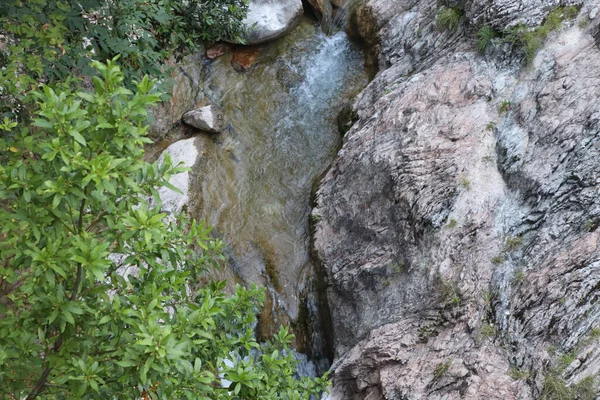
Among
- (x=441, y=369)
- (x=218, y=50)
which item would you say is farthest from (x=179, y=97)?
(x=441, y=369)

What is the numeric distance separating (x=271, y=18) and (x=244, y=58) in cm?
116

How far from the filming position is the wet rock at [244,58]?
11.1 m

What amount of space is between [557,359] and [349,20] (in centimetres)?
899

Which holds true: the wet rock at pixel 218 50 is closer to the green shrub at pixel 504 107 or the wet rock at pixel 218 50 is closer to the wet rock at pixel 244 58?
the wet rock at pixel 244 58

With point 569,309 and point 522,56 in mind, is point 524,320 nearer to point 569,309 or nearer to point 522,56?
point 569,309

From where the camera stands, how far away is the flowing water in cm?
836

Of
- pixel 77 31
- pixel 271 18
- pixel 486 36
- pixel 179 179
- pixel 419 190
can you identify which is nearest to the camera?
pixel 77 31

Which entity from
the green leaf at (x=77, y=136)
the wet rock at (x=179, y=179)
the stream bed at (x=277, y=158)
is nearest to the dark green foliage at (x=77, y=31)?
the green leaf at (x=77, y=136)

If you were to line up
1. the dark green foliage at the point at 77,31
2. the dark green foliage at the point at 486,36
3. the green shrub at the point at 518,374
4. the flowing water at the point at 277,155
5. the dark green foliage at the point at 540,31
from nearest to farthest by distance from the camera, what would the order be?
the dark green foliage at the point at 77,31, the green shrub at the point at 518,374, the dark green foliage at the point at 540,31, the dark green foliage at the point at 486,36, the flowing water at the point at 277,155

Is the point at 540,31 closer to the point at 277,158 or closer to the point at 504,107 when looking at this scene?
the point at 504,107

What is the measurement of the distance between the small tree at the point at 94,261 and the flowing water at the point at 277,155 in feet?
14.9

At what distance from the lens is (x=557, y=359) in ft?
17.2

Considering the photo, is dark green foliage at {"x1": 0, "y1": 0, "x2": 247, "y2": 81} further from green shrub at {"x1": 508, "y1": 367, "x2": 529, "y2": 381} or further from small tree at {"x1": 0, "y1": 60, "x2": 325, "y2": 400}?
green shrub at {"x1": 508, "y1": 367, "x2": 529, "y2": 381}

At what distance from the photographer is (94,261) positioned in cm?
294
